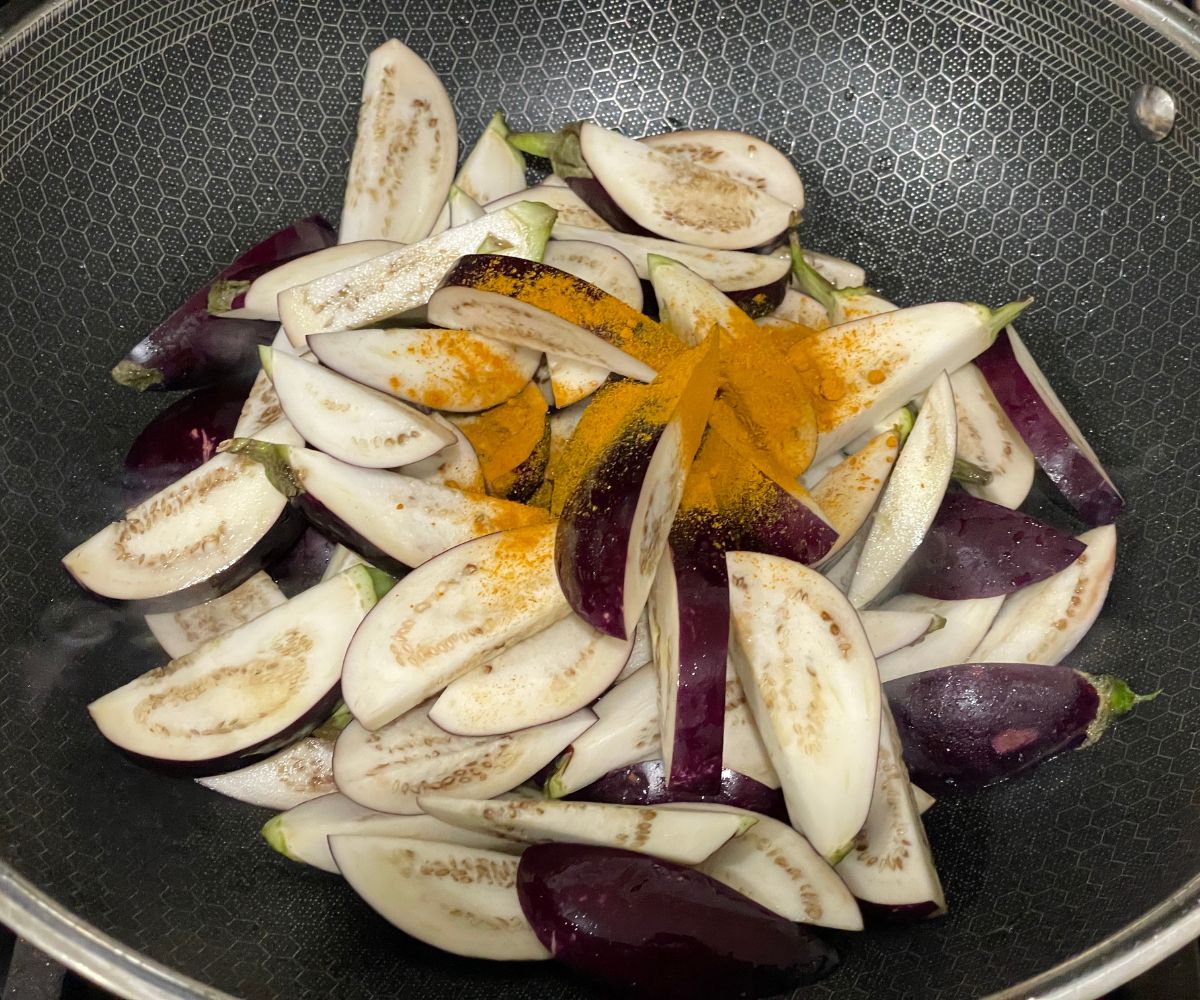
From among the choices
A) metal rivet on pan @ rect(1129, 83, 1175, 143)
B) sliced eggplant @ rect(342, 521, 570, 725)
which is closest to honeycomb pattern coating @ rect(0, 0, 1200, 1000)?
metal rivet on pan @ rect(1129, 83, 1175, 143)

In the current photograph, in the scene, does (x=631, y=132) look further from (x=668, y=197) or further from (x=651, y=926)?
(x=651, y=926)

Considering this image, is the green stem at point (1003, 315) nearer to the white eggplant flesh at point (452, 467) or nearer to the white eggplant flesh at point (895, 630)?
the white eggplant flesh at point (895, 630)

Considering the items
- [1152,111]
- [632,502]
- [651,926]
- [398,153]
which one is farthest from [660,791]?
[1152,111]

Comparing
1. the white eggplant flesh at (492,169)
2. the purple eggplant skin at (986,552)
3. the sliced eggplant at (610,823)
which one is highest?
the white eggplant flesh at (492,169)

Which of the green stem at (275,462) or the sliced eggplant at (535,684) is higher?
the green stem at (275,462)

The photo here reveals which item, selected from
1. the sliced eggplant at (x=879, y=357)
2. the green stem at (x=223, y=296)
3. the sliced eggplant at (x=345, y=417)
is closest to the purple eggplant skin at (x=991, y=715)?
the sliced eggplant at (x=879, y=357)

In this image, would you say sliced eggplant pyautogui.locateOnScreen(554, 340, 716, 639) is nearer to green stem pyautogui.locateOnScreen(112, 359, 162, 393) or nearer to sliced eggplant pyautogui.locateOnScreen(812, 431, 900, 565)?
sliced eggplant pyautogui.locateOnScreen(812, 431, 900, 565)
